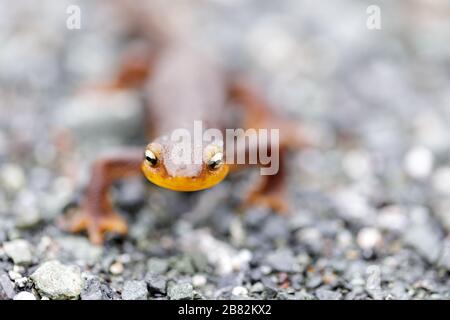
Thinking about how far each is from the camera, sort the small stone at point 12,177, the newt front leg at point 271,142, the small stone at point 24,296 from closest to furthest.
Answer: the small stone at point 24,296 → the small stone at point 12,177 → the newt front leg at point 271,142

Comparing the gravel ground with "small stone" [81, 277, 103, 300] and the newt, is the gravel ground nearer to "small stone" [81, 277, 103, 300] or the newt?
"small stone" [81, 277, 103, 300]

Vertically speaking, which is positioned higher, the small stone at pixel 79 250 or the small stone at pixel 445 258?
the small stone at pixel 79 250

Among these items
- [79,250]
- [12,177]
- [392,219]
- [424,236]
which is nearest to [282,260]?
[392,219]

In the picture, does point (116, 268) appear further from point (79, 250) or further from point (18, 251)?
point (18, 251)

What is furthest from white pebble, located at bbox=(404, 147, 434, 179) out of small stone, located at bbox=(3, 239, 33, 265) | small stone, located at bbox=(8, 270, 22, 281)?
small stone, located at bbox=(8, 270, 22, 281)

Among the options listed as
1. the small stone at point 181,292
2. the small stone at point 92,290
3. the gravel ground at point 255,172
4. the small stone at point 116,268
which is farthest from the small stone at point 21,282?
the small stone at point 181,292

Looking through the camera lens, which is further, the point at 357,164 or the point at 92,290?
the point at 357,164

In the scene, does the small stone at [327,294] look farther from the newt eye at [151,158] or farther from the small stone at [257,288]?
the newt eye at [151,158]
